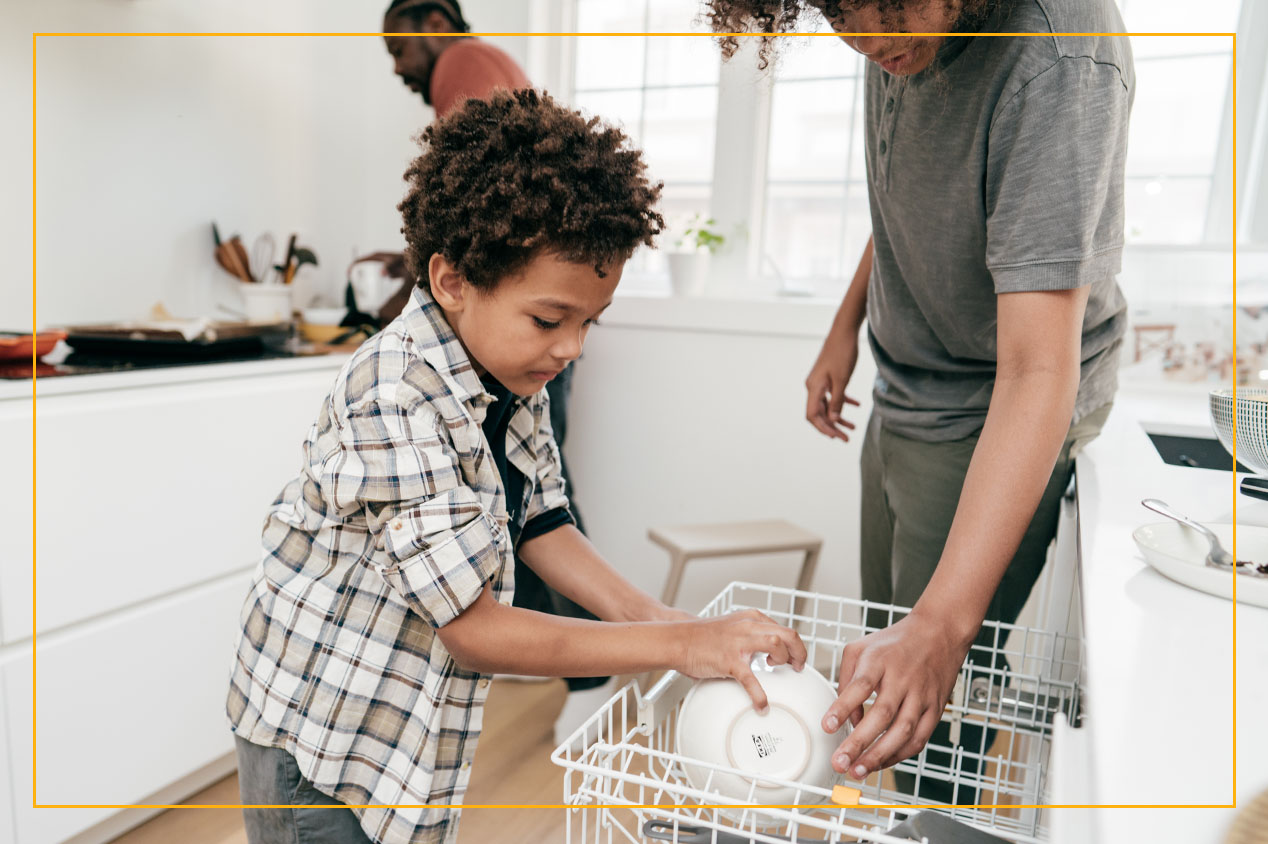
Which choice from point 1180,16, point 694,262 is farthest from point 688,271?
point 1180,16

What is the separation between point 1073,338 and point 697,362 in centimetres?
151

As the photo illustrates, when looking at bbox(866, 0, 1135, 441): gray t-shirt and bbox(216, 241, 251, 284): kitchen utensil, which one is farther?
bbox(216, 241, 251, 284): kitchen utensil

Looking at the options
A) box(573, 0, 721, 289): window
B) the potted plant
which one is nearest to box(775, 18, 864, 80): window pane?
box(573, 0, 721, 289): window

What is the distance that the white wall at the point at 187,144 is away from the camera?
170cm

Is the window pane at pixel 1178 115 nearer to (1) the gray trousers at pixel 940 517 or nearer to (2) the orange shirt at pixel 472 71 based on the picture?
(1) the gray trousers at pixel 940 517

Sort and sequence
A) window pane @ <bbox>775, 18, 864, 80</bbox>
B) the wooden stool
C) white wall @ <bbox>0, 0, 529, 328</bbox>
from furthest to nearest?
window pane @ <bbox>775, 18, 864, 80</bbox>, the wooden stool, white wall @ <bbox>0, 0, 529, 328</bbox>

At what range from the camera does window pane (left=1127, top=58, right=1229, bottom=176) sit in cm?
194

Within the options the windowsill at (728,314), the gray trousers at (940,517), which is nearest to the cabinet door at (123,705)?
the windowsill at (728,314)

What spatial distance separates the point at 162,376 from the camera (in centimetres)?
152

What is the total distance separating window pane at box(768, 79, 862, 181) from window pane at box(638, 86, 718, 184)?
17 cm

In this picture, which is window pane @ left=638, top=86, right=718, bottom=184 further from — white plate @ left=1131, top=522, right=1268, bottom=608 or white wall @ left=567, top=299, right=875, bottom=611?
white plate @ left=1131, top=522, right=1268, bottom=608

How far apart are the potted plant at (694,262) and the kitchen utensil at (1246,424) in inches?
60.9

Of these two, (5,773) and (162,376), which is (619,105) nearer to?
(162,376)

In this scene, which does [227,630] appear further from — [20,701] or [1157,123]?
[1157,123]
